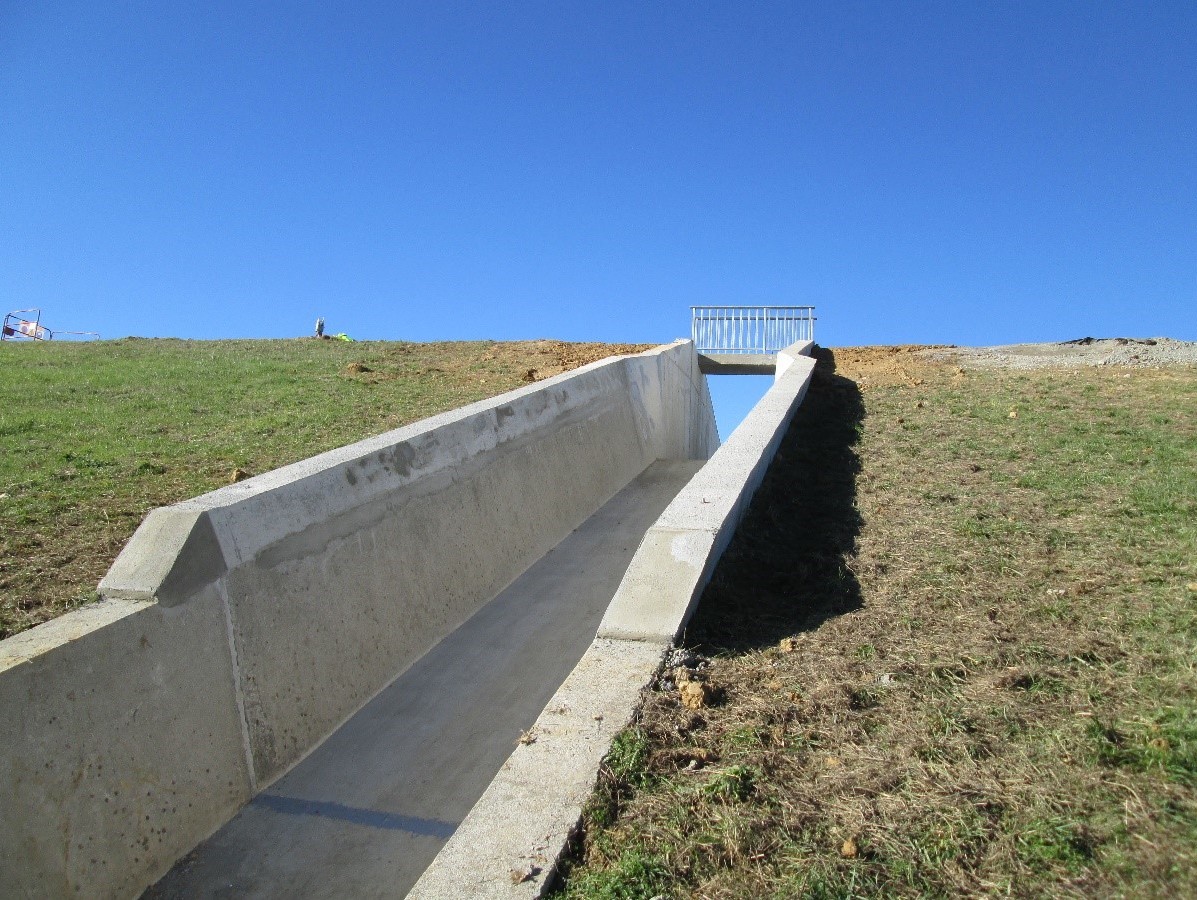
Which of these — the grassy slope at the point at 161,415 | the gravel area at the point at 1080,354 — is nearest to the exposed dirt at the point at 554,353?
the grassy slope at the point at 161,415

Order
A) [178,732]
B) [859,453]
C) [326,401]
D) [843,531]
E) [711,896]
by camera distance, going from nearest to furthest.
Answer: [711,896] → [178,732] → [843,531] → [859,453] → [326,401]

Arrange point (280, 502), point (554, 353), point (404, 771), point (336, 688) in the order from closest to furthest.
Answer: point (404, 771) < point (280, 502) < point (336, 688) < point (554, 353)

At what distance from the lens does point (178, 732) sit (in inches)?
197

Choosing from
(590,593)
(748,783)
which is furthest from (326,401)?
(748,783)

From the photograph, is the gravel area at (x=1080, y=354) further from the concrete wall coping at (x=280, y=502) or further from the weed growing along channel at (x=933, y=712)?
the concrete wall coping at (x=280, y=502)

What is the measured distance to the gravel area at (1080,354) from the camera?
16.0 m

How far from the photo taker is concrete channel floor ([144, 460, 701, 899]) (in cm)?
477

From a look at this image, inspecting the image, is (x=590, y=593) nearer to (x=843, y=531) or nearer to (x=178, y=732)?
(x=843, y=531)

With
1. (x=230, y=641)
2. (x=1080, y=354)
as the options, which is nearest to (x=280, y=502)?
(x=230, y=641)

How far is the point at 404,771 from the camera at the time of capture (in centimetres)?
561

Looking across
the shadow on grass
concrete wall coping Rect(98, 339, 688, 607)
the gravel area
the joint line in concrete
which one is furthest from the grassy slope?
the gravel area

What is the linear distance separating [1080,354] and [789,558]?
1349 centimetres

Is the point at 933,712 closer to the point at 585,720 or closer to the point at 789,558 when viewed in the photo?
the point at 585,720

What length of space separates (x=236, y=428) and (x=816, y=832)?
30.1 feet
